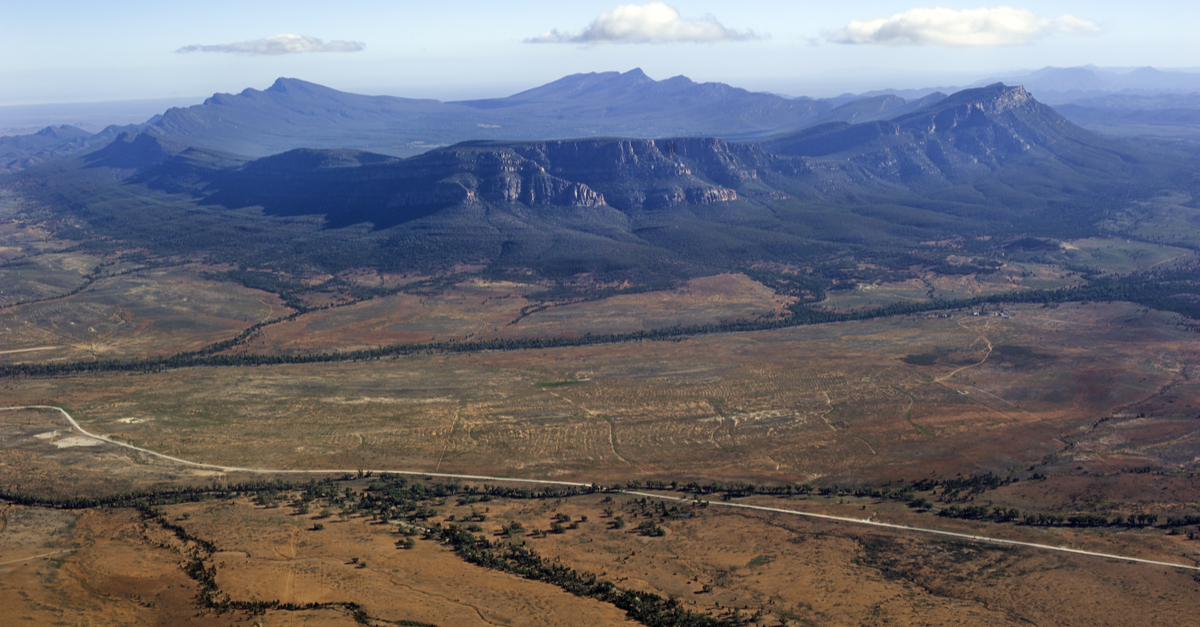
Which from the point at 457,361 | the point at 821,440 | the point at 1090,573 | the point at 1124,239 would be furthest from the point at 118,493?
the point at 1124,239

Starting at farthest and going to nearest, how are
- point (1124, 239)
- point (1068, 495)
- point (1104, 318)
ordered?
1. point (1124, 239)
2. point (1104, 318)
3. point (1068, 495)

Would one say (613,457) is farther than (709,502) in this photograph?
Yes

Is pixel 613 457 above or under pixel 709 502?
under

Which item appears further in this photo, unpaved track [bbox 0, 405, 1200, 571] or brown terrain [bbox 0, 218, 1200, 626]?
unpaved track [bbox 0, 405, 1200, 571]

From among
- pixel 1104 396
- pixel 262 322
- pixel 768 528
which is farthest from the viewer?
Answer: pixel 262 322

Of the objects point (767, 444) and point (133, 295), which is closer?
point (767, 444)

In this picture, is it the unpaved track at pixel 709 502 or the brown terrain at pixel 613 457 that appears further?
the unpaved track at pixel 709 502

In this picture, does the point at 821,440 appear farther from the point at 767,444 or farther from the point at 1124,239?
the point at 1124,239

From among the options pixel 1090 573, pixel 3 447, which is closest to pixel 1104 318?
pixel 1090 573

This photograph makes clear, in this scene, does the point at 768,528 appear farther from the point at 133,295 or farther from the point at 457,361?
the point at 133,295
